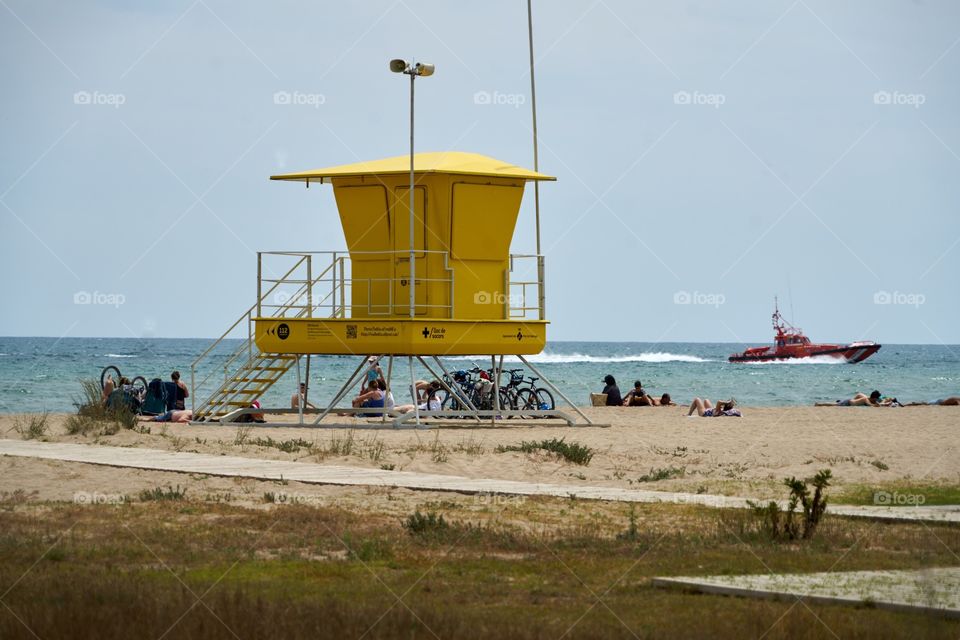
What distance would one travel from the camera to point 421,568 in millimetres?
10883

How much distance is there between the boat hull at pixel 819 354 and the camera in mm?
113938

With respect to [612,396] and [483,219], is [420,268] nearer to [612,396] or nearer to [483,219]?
[483,219]

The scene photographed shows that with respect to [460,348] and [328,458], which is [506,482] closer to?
[328,458]

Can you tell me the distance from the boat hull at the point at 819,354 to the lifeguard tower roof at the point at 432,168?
88515 mm

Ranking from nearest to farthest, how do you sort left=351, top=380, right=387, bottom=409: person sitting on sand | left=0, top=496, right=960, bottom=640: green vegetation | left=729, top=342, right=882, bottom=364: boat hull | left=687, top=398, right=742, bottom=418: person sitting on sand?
A: left=0, top=496, right=960, bottom=640: green vegetation → left=351, top=380, right=387, bottom=409: person sitting on sand → left=687, top=398, right=742, bottom=418: person sitting on sand → left=729, top=342, right=882, bottom=364: boat hull

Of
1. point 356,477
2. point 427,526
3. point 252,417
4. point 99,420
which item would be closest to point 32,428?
point 99,420

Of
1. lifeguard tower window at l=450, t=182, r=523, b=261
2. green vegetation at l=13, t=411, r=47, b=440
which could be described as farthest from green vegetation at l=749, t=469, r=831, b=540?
lifeguard tower window at l=450, t=182, r=523, b=261

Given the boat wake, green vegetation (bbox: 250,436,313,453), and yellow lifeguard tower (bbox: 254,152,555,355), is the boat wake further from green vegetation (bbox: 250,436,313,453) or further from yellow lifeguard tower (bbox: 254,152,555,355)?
green vegetation (bbox: 250,436,313,453)

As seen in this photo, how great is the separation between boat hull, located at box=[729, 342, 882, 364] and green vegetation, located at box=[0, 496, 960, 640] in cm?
10249

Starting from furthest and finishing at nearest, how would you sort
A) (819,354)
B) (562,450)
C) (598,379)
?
1. (819,354)
2. (598,379)
3. (562,450)

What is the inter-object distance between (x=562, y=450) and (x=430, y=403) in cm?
1122

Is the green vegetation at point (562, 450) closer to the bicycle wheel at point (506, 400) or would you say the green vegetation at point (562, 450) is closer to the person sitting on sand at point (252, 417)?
the person sitting on sand at point (252, 417)

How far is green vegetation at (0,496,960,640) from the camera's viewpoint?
8.43 meters

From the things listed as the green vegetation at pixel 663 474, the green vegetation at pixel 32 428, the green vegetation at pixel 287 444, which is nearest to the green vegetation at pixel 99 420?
the green vegetation at pixel 32 428
